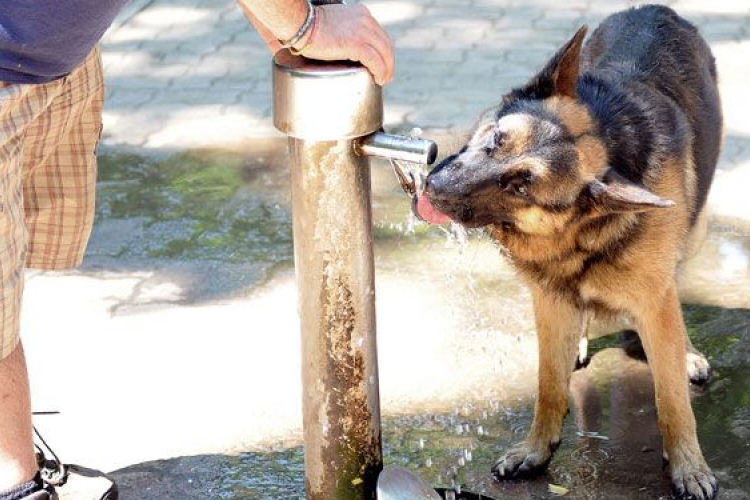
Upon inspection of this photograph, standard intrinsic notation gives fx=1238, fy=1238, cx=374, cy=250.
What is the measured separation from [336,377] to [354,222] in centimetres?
46

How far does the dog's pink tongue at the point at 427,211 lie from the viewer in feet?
11.9

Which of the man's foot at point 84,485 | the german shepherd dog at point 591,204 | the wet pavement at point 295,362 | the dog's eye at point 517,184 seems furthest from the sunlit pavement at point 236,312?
the dog's eye at point 517,184

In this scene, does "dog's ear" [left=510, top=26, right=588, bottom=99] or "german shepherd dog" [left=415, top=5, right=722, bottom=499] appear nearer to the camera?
"german shepherd dog" [left=415, top=5, right=722, bottom=499]

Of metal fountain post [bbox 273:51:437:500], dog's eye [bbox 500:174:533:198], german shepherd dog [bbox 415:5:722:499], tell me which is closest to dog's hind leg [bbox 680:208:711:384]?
german shepherd dog [bbox 415:5:722:499]

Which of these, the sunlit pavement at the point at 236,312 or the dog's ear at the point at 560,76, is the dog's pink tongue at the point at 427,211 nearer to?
the dog's ear at the point at 560,76

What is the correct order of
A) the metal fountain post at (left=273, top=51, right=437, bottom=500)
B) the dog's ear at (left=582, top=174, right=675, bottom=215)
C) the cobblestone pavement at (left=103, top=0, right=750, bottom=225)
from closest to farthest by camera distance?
1. the metal fountain post at (left=273, top=51, right=437, bottom=500)
2. the dog's ear at (left=582, top=174, right=675, bottom=215)
3. the cobblestone pavement at (left=103, top=0, right=750, bottom=225)

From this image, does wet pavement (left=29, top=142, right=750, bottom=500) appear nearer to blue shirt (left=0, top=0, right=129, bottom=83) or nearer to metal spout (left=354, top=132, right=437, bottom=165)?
metal spout (left=354, top=132, right=437, bottom=165)

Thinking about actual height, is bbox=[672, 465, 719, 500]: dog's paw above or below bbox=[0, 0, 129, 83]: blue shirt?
below

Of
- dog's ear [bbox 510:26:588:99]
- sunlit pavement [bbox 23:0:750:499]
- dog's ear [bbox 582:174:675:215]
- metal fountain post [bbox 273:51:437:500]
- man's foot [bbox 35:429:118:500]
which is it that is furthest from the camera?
sunlit pavement [bbox 23:0:750:499]

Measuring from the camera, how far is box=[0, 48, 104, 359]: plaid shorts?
3084 millimetres

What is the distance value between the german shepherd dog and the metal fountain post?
0.37m

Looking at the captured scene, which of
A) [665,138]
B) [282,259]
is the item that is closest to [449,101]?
[282,259]

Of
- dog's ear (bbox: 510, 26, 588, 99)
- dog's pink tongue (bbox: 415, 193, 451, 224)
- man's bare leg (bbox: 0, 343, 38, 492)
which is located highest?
dog's ear (bbox: 510, 26, 588, 99)

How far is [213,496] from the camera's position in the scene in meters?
4.10
